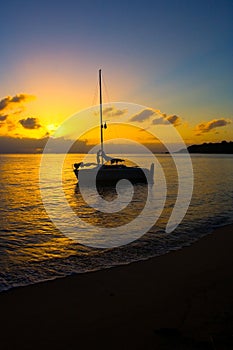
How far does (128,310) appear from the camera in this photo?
6.75m

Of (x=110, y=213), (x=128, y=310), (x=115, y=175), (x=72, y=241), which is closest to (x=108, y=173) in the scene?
(x=115, y=175)

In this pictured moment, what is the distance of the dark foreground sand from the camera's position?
5500mm

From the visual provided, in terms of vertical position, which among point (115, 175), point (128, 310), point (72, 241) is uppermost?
point (115, 175)

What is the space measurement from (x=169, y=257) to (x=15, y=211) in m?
15.5

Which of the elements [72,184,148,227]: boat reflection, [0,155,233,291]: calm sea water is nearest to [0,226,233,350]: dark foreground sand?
[0,155,233,291]: calm sea water

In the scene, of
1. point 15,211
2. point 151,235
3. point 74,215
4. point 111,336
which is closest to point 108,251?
point 151,235

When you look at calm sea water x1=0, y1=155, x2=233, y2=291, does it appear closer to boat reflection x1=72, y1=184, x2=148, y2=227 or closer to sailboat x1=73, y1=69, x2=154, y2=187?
boat reflection x1=72, y1=184, x2=148, y2=227

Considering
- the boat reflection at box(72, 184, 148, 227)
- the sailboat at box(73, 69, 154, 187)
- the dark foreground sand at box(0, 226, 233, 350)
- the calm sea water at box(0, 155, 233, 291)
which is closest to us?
the dark foreground sand at box(0, 226, 233, 350)

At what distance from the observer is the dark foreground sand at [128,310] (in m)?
5.50

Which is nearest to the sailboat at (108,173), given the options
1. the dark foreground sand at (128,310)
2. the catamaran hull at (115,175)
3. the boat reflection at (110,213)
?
the catamaran hull at (115,175)

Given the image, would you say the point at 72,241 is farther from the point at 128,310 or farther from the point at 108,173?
the point at 108,173

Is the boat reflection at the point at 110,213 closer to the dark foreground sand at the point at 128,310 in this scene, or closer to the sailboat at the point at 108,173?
the dark foreground sand at the point at 128,310

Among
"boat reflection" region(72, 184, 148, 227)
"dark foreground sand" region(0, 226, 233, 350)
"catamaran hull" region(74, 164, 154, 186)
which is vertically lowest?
"boat reflection" region(72, 184, 148, 227)

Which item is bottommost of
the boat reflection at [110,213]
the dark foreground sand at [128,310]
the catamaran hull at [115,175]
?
the boat reflection at [110,213]
